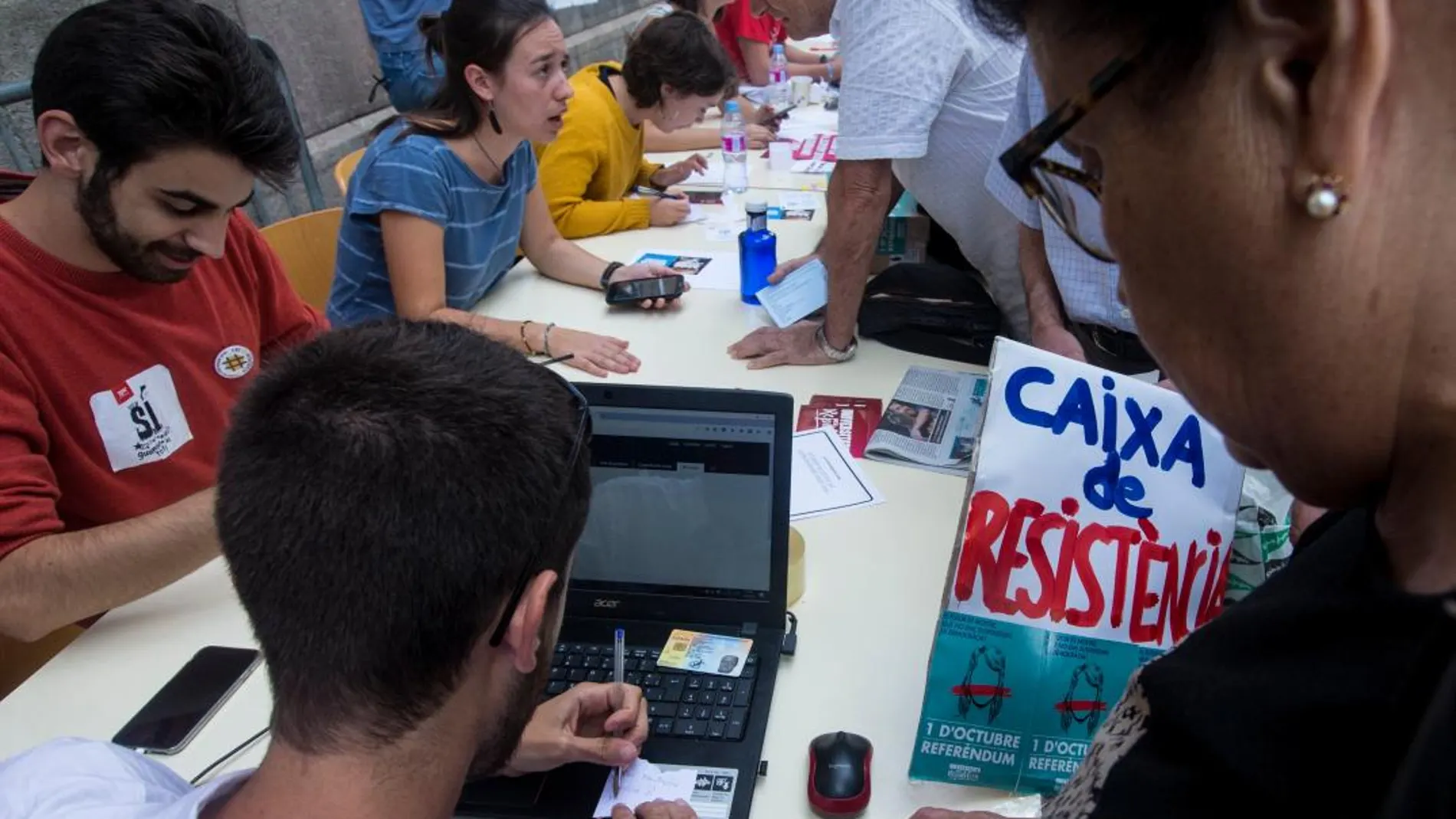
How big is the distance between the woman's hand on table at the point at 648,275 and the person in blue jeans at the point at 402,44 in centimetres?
203

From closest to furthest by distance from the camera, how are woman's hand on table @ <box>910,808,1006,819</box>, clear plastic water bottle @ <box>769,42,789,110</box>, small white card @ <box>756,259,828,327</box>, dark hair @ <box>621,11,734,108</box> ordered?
1. woman's hand on table @ <box>910,808,1006,819</box>
2. small white card @ <box>756,259,828,327</box>
3. dark hair @ <box>621,11,734,108</box>
4. clear plastic water bottle @ <box>769,42,789,110</box>

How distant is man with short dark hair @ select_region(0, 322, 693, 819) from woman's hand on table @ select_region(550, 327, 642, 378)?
0.99 meters

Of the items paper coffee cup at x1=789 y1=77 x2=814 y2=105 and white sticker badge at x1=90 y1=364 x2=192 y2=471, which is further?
paper coffee cup at x1=789 y1=77 x2=814 y2=105

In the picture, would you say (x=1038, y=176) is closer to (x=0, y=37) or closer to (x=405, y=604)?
(x=405, y=604)

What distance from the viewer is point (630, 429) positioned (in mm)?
1039

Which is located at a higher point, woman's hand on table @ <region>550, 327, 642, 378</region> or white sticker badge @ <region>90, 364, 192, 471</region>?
white sticker badge @ <region>90, 364, 192, 471</region>

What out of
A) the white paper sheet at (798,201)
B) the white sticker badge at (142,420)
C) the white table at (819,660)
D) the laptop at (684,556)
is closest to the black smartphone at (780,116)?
the white paper sheet at (798,201)

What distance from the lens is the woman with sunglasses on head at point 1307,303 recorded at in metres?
0.36

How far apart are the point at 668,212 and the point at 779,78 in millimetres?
2035

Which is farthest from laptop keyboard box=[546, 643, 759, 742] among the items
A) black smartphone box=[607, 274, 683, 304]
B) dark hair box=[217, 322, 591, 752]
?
black smartphone box=[607, 274, 683, 304]

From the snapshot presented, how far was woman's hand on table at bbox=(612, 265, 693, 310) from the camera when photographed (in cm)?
203

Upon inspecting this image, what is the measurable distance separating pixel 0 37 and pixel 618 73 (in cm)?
171

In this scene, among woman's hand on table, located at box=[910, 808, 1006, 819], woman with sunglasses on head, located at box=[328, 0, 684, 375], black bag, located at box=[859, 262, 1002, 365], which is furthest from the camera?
woman with sunglasses on head, located at box=[328, 0, 684, 375]

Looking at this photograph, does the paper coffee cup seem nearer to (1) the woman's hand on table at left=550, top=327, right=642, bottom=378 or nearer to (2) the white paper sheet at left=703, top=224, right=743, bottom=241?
(2) the white paper sheet at left=703, top=224, right=743, bottom=241
